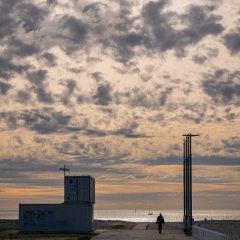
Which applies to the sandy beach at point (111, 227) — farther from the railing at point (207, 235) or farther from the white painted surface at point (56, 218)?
the railing at point (207, 235)

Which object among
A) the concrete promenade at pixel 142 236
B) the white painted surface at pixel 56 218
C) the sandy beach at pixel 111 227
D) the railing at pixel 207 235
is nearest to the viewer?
the railing at pixel 207 235

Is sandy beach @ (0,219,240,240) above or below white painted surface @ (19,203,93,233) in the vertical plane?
below

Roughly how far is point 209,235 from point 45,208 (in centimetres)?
2318

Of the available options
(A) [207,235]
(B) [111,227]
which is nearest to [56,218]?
(B) [111,227]

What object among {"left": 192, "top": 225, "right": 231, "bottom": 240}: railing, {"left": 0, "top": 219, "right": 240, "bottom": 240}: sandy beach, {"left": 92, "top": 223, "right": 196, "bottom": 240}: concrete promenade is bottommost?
{"left": 0, "top": 219, "right": 240, "bottom": 240}: sandy beach

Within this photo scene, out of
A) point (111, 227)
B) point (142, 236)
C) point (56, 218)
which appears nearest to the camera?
point (142, 236)

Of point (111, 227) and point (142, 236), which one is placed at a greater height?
point (142, 236)

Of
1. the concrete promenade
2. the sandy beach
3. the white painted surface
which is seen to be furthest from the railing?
the white painted surface

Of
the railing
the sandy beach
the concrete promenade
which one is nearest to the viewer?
the railing

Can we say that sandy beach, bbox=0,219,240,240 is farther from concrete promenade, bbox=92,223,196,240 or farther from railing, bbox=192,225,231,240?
railing, bbox=192,225,231,240

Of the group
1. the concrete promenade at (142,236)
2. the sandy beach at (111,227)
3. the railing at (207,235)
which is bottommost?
the sandy beach at (111,227)

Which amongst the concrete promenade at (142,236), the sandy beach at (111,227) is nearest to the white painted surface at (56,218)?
the sandy beach at (111,227)

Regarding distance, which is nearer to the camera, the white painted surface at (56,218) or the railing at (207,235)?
the railing at (207,235)

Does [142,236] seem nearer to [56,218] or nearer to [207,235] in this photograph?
[207,235]
